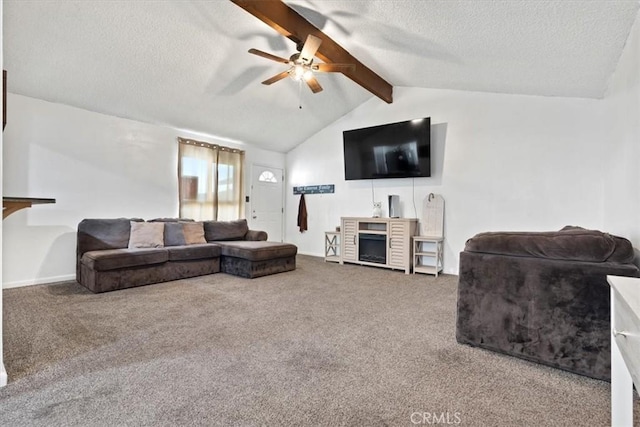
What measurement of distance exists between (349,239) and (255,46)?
3.47 meters

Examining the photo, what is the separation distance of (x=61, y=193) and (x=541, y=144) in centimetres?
662

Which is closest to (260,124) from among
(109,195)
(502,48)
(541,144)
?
(109,195)

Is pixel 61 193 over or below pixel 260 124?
below

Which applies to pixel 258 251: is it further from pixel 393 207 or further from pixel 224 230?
pixel 393 207

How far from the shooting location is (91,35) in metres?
3.17

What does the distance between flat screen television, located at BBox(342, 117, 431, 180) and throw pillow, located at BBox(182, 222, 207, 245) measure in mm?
2860

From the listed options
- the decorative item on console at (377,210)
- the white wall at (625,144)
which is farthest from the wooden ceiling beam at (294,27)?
the white wall at (625,144)

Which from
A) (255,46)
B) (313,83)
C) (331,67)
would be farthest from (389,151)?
(255,46)

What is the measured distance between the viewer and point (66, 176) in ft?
13.8

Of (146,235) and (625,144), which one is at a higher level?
(625,144)

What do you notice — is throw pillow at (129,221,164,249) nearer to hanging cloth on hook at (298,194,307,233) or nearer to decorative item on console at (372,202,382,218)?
hanging cloth on hook at (298,194,307,233)

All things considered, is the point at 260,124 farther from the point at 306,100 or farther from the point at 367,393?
the point at 367,393

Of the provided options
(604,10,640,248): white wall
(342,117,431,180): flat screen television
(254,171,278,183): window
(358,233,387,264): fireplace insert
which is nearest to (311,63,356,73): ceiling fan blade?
(342,117,431,180): flat screen television

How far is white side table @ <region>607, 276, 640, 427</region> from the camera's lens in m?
0.85
